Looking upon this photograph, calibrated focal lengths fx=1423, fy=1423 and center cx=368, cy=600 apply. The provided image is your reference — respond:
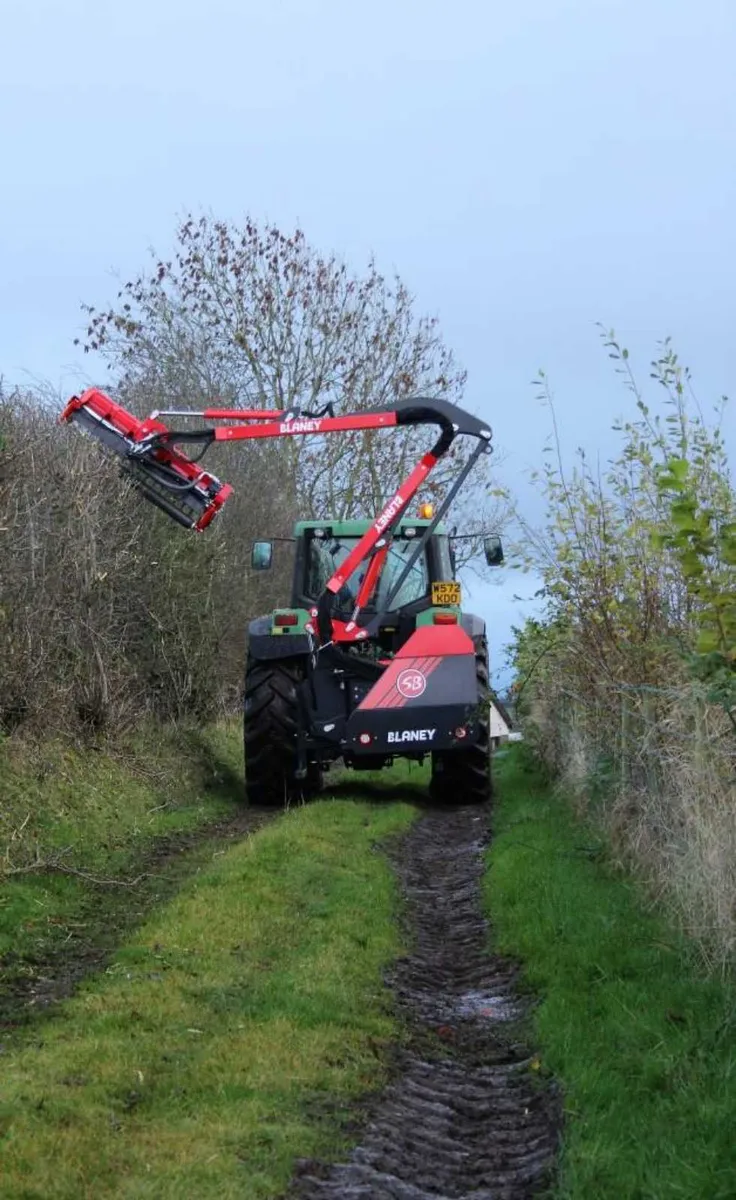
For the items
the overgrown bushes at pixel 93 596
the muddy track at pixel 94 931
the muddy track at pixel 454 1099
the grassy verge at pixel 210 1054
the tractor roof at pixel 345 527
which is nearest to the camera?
the grassy verge at pixel 210 1054

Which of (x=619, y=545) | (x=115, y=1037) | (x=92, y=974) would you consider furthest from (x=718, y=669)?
(x=619, y=545)

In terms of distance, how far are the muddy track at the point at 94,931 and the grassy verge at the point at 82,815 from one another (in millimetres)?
32

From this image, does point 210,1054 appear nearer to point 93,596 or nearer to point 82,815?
point 82,815

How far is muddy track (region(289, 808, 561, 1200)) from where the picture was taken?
4.50 metres

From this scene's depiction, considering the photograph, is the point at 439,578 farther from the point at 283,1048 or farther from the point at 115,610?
the point at 283,1048

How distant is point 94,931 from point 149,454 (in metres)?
6.79

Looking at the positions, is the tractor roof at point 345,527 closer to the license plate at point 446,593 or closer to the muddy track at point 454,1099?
the license plate at point 446,593

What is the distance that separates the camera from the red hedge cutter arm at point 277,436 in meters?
12.8

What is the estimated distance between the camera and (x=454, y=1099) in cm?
534

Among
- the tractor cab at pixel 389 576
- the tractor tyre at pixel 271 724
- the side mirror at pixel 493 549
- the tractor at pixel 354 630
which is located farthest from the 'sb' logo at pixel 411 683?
the side mirror at pixel 493 549

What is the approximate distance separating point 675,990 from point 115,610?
969cm

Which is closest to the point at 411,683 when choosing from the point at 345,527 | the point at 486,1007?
the point at 345,527

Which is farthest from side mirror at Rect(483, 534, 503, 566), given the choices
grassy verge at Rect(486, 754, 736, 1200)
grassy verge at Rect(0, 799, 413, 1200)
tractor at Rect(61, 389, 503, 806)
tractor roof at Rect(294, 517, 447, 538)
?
grassy verge at Rect(0, 799, 413, 1200)

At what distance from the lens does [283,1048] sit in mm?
5496
